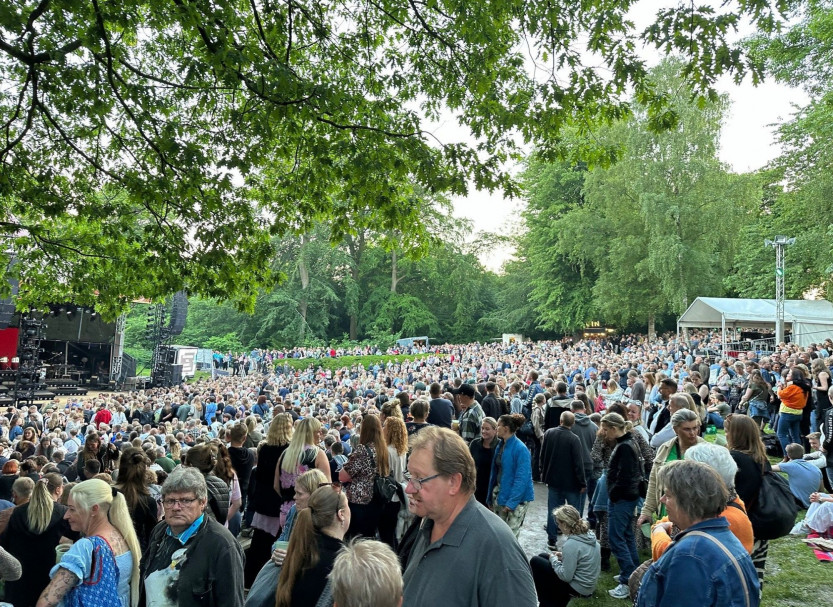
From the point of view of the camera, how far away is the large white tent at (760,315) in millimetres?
24575

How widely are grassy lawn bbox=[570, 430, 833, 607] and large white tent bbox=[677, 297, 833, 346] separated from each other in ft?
64.4

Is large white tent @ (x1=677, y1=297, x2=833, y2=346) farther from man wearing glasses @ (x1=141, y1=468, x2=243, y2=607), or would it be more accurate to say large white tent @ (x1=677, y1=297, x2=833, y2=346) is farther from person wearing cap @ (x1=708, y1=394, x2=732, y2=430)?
man wearing glasses @ (x1=141, y1=468, x2=243, y2=607)

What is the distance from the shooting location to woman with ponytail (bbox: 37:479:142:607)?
2.83 meters

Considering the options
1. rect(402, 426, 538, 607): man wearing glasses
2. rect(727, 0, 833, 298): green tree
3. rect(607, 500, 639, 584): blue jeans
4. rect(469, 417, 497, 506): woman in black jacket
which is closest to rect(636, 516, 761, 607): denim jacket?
rect(402, 426, 538, 607): man wearing glasses

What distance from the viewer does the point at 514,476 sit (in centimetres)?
549

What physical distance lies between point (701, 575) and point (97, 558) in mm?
2703

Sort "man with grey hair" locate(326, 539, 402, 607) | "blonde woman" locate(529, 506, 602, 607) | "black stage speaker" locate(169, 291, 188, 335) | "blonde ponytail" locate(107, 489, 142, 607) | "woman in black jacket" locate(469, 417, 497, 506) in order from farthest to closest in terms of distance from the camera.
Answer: "black stage speaker" locate(169, 291, 188, 335) < "woman in black jacket" locate(469, 417, 497, 506) < "blonde woman" locate(529, 506, 602, 607) < "blonde ponytail" locate(107, 489, 142, 607) < "man with grey hair" locate(326, 539, 402, 607)

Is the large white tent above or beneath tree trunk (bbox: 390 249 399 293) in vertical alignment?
beneath

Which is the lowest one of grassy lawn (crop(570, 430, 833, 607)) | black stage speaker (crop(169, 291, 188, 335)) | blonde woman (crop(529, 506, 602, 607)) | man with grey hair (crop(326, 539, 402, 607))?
grassy lawn (crop(570, 430, 833, 607))

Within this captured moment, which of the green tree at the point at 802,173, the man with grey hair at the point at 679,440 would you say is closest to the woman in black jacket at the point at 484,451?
the man with grey hair at the point at 679,440

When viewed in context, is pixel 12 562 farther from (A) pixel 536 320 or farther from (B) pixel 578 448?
(A) pixel 536 320

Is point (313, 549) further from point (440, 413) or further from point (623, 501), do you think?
point (440, 413)

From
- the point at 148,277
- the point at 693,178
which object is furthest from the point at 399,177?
the point at 693,178

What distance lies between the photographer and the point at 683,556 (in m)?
2.38
